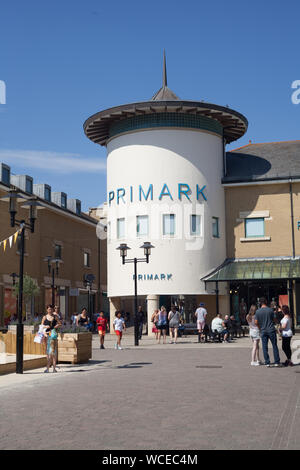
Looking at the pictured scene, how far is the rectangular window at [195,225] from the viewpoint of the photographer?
36.2 meters

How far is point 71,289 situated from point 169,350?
82.8ft

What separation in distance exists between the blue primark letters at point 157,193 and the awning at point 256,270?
15.2ft

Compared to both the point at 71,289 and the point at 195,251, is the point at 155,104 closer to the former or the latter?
the point at 195,251

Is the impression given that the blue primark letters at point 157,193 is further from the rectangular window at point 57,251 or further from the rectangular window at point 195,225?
the rectangular window at point 57,251

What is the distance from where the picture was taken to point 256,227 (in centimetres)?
3747

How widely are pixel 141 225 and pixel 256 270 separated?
24.9ft

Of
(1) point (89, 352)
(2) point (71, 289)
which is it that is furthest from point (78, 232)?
(1) point (89, 352)

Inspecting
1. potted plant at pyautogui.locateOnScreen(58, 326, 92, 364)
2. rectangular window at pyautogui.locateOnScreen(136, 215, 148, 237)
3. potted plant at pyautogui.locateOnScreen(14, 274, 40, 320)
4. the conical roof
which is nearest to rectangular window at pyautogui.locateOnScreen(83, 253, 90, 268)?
potted plant at pyautogui.locateOnScreen(14, 274, 40, 320)

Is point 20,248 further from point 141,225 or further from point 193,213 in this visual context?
point 193,213

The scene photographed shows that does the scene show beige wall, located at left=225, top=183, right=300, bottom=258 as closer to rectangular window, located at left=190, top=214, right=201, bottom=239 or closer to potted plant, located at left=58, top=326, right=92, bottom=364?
rectangular window, located at left=190, top=214, right=201, bottom=239

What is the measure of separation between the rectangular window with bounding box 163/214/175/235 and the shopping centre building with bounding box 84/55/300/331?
6 centimetres

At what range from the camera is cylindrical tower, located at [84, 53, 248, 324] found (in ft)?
117

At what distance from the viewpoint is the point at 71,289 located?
48.2 m

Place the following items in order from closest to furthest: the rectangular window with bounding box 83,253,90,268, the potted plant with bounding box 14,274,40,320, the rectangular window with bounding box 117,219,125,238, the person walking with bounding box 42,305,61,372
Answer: the person walking with bounding box 42,305,61,372
the rectangular window with bounding box 117,219,125,238
the potted plant with bounding box 14,274,40,320
the rectangular window with bounding box 83,253,90,268
